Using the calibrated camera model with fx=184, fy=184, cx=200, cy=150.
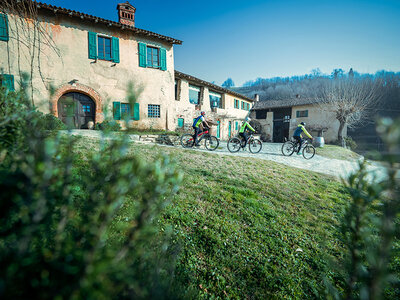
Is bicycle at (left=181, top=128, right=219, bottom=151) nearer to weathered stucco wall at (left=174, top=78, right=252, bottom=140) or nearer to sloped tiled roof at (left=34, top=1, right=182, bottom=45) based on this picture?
weathered stucco wall at (left=174, top=78, right=252, bottom=140)

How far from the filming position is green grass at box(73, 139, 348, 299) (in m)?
2.31

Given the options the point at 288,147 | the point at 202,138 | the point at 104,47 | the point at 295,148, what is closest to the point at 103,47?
the point at 104,47

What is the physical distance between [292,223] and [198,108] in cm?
1664

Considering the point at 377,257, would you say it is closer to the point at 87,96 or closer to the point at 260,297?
the point at 260,297

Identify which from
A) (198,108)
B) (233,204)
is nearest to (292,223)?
(233,204)

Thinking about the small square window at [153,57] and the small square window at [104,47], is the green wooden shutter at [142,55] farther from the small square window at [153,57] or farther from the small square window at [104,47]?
the small square window at [104,47]

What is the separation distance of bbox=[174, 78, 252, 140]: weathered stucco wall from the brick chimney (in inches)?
215

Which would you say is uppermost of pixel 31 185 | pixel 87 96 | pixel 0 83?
pixel 87 96

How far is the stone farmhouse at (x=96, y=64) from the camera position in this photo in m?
10.1

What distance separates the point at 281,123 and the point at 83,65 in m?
25.8

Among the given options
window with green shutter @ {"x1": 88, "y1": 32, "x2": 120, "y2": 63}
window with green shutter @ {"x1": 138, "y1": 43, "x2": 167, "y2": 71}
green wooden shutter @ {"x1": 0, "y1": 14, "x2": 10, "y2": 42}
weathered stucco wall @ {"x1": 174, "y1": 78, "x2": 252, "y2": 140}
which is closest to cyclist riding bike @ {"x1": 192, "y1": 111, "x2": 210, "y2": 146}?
weathered stucco wall @ {"x1": 174, "y1": 78, "x2": 252, "y2": 140}

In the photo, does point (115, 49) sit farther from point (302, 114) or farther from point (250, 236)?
point (302, 114)

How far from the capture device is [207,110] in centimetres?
2053

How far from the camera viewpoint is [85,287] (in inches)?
24.3
